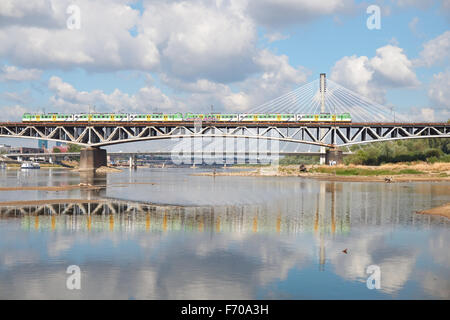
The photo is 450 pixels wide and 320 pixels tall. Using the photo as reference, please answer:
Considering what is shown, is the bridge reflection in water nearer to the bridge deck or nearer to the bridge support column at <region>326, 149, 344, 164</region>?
the bridge deck

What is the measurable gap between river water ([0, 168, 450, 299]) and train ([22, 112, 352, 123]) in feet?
275

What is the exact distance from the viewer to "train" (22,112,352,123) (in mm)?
117188

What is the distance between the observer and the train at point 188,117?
384 feet

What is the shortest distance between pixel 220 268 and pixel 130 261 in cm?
384

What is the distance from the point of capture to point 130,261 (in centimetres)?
1836

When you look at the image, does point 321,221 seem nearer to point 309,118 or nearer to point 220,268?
point 220,268

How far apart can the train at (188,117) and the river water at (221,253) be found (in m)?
83.9

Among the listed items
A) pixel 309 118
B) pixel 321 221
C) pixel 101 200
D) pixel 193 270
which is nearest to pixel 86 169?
pixel 309 118

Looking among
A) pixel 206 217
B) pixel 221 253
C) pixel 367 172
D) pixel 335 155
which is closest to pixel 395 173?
pixel 367 172

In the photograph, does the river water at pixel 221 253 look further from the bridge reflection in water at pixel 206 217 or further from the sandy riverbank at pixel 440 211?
the sandy riverbank at pixel 440 211

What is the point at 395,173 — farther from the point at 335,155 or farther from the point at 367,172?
the point at 335,155

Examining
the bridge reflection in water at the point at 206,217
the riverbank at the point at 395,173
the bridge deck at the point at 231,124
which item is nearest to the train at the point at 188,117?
the bridge deck at the point at 231,124

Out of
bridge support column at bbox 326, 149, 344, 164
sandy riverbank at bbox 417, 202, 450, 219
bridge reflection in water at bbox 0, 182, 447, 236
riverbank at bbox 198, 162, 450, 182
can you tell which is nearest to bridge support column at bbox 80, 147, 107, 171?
riverbank at bbox 198, 162, 450, 182
